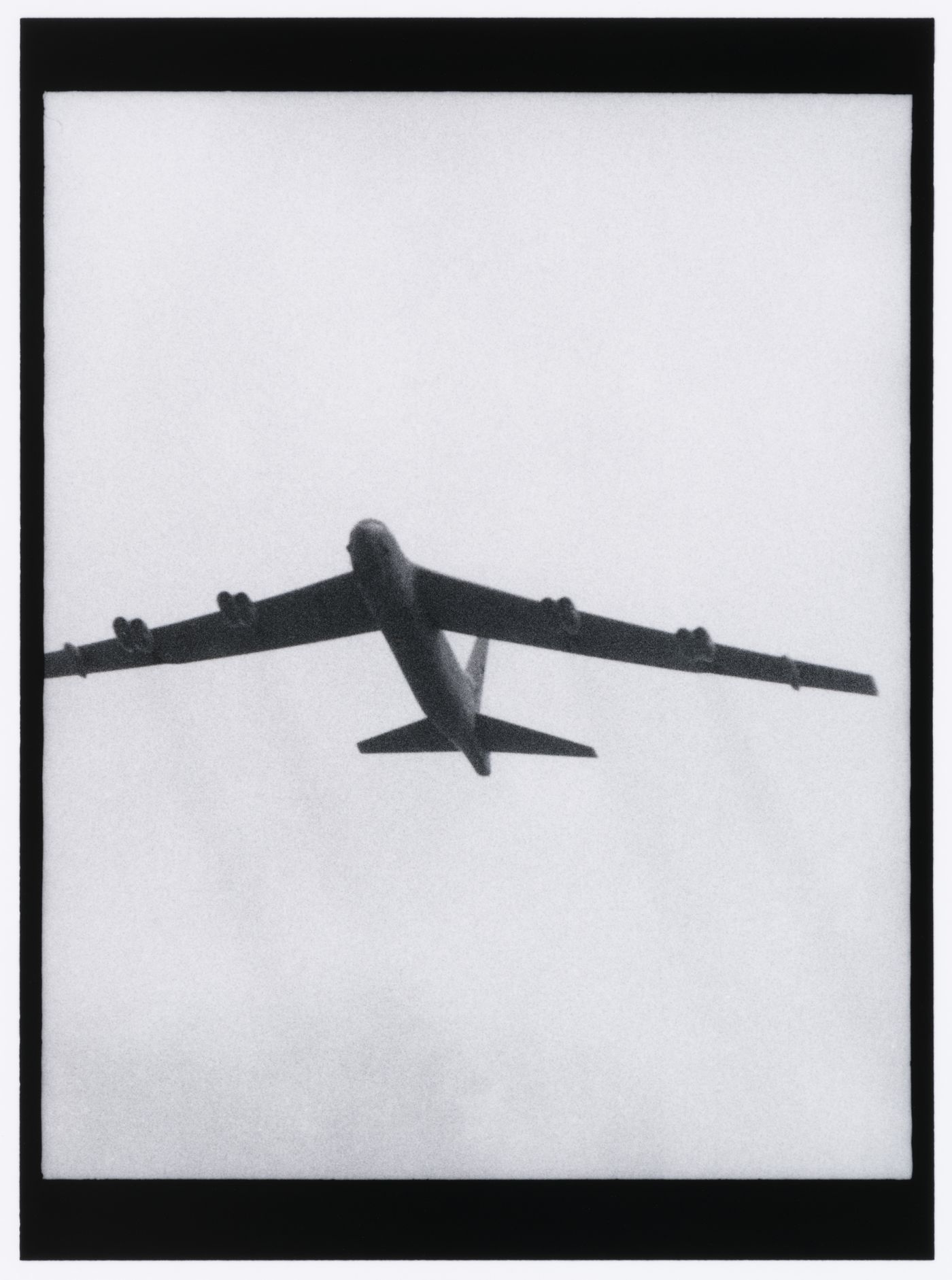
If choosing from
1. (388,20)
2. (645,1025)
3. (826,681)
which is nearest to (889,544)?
(826,681)

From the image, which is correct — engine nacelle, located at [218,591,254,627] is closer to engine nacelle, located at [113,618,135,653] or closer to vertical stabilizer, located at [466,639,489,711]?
engine nacelle, located at [113,618,135,653]

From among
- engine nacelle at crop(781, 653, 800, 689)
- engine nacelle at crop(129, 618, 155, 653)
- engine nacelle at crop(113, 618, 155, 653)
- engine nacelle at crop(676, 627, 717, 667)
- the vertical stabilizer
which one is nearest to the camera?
engine nacelle at crop(676, 627, 717, 667)

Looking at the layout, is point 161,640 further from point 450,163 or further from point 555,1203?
point 555,1203

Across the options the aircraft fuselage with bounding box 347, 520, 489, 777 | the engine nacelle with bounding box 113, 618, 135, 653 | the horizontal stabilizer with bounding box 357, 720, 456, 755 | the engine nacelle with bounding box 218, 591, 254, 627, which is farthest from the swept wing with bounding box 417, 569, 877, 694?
the engine nacelle with bounding box 113, 618, 135, 653

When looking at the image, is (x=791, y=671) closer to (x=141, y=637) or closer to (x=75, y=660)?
(x=141, y=637)

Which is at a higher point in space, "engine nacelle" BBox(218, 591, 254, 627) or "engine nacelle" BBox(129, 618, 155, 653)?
"engine nacelle" BBox(218, 591, 254, 627)

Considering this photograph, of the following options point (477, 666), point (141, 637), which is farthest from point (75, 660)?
point (477, 666)
